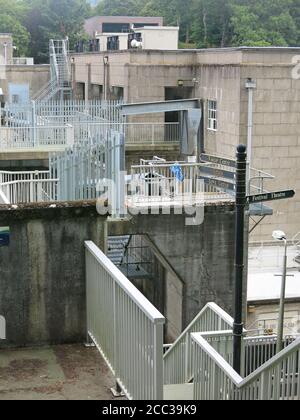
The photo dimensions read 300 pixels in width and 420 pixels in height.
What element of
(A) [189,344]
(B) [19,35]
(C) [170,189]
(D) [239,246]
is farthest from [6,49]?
(D) [239,246]

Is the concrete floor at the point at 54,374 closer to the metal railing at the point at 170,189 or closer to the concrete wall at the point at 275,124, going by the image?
the metal railing at the point at 170,189

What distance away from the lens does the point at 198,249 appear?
17.9 meters

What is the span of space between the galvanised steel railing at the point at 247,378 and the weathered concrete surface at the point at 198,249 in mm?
9775

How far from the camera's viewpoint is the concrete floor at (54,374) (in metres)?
7.20

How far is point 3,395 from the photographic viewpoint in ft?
23.4

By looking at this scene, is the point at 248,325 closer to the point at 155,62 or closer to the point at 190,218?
the point at 190,218

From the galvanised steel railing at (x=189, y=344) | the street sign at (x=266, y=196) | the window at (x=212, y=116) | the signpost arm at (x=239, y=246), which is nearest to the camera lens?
the signpost arm at (x=239, y=246)

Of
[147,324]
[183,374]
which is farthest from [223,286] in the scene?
[147,324]

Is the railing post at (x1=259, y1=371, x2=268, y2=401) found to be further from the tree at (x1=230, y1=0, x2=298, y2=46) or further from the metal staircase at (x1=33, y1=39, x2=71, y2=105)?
the tree at (x1=230, y1=0, x2=298, y2=46)

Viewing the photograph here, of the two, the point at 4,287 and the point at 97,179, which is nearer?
the point at 4,287

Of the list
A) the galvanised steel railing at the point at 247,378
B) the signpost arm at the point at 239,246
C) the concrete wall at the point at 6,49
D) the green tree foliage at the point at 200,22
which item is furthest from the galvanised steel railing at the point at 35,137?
the green tree foliage at the point at 200,22

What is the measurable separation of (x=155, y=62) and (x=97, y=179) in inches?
812

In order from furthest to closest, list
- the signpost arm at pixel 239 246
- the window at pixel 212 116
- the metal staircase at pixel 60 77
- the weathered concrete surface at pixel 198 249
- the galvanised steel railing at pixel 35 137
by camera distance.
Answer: the metal staircase at pixel 60 77 < the window at pixel 212 116 < the galvanised steel railing at pixel 35 137 < the weathered concrete surface at pixel 198 249 < the signpost arm at pixel 239 246

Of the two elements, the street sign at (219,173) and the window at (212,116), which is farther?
the window at (212,116)
